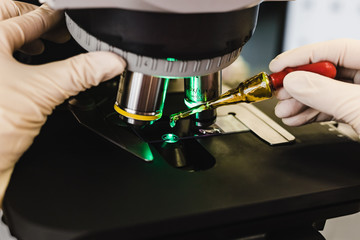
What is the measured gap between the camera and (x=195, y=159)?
67cm

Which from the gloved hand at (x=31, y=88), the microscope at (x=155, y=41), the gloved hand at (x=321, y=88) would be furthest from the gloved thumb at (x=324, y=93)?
the gloved hand at (x=31, y=88)

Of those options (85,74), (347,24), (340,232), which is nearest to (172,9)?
(85,74)

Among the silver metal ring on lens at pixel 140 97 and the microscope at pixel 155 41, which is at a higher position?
the microscope at pixel 155 41

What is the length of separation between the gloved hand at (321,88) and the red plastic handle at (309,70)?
15mm

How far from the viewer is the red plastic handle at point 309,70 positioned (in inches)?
26.4

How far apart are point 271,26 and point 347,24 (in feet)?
1.45

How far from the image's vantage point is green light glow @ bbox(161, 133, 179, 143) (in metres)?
0.68

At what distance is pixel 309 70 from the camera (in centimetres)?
67

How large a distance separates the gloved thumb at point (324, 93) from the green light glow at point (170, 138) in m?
0.21

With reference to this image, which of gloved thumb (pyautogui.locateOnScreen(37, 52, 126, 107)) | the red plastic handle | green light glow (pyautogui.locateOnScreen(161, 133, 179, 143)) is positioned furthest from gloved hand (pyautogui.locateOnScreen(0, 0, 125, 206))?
the red plastic handle

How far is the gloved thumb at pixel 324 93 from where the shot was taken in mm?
653

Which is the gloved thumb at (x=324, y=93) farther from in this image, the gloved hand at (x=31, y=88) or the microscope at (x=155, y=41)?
the gloved hand at (x=31, y=88)

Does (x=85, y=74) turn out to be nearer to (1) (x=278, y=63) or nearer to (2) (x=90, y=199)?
(2) (x=90, y=199)

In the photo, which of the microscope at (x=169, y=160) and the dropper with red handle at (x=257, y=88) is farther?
the dropper with red handle at (x=257, y=88)
